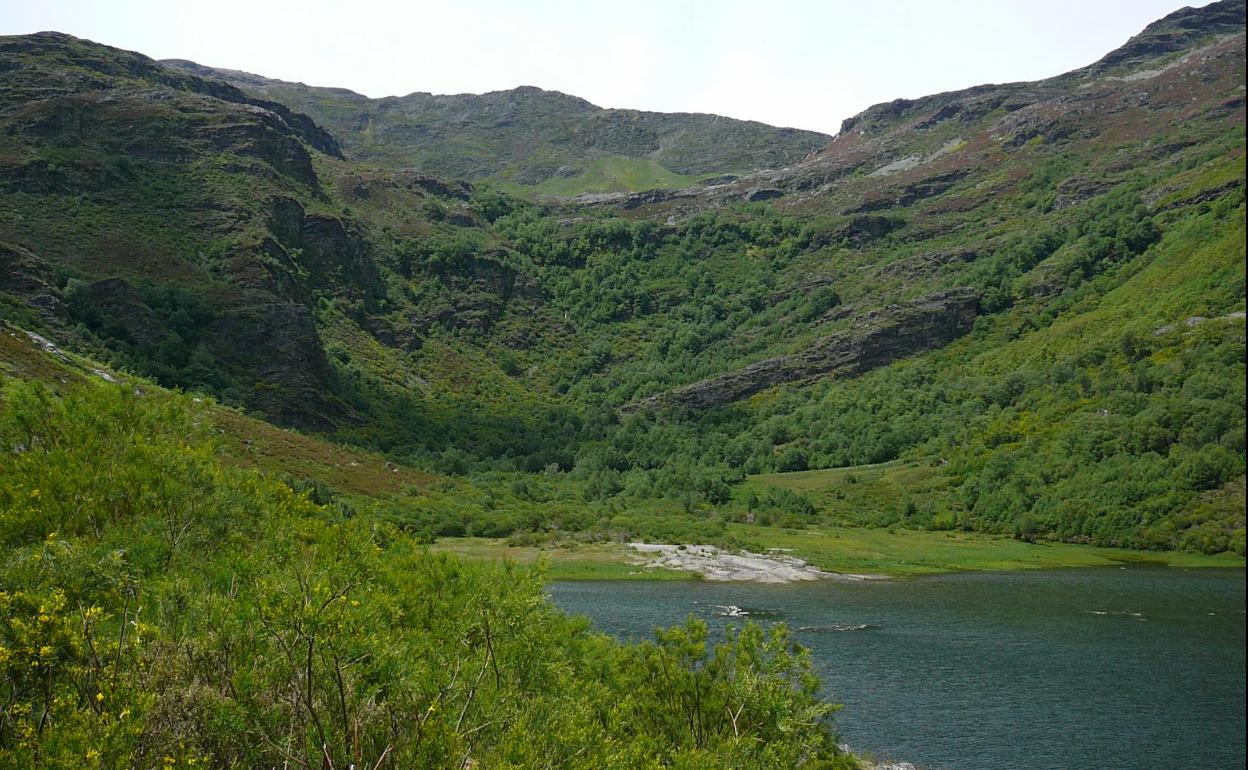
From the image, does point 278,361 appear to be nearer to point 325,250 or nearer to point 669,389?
A: point 325,250

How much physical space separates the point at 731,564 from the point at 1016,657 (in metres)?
37.7

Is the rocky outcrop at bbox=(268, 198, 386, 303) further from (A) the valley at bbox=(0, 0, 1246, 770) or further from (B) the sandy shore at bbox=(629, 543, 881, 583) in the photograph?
(B) the sandy shore at bbox=(629, 543, 881, 583)

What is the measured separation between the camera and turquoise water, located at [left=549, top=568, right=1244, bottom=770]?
1362 inches

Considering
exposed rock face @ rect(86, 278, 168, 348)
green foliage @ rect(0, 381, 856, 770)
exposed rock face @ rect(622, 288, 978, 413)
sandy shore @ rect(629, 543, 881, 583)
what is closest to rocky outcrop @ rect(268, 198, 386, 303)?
exposed rock face @ rect(86, 278, 168, 348)

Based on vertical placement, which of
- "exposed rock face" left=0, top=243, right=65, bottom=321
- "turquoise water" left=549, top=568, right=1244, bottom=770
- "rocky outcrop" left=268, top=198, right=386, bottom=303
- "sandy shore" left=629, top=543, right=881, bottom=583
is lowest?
"sandy shore" left=629, top=543, right=881, bottom=583

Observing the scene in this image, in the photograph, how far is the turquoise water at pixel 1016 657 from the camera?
113 ft

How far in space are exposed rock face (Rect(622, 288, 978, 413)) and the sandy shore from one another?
99302 mm

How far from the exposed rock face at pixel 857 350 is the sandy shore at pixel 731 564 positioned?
3910 inches

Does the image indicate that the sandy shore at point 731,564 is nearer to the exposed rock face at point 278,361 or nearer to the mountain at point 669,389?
the mountain at point 669,389

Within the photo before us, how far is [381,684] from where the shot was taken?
12594 mm

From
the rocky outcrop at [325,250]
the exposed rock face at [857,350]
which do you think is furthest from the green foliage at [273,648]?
the exposed rock face at [857,350]

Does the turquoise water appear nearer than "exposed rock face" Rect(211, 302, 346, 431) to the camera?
Yes

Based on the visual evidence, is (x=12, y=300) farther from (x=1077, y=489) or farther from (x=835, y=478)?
(x=1077, y=489)

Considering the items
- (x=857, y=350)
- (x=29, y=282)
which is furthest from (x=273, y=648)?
(x=857, y=350)
